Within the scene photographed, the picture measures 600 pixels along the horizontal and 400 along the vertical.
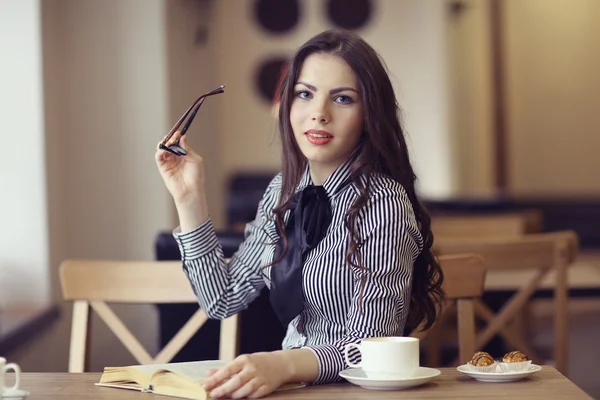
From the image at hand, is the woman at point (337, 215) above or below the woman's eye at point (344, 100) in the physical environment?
below

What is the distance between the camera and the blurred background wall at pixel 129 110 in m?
3.88

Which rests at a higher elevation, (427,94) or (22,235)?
(427,94)

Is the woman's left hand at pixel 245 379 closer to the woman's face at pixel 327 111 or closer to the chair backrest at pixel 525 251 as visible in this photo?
the woman's face at pixel 327 111

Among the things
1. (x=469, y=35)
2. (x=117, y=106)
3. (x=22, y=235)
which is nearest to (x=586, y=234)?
(x=469, y=35)

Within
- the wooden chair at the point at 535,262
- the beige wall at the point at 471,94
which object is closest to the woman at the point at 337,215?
the wooden chair at the point at 535,262

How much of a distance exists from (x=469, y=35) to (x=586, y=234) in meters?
2.40

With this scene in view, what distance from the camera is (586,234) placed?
1030 centimetres

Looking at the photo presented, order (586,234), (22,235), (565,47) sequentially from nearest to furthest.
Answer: (22,235), (586,234), (565,47)

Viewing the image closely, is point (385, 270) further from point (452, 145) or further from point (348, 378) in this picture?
point (452, 145)

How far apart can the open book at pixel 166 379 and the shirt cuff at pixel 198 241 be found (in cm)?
38

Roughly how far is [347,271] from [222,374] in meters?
0.36

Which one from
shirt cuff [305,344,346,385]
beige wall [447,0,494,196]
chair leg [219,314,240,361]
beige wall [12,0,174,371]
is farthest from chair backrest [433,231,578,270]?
beige wall [447,0,494,196]

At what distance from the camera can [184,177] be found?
6.44 feet

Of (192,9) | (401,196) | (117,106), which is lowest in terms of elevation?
(401,196)
